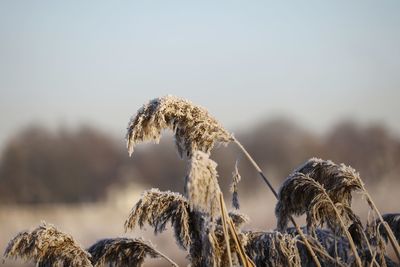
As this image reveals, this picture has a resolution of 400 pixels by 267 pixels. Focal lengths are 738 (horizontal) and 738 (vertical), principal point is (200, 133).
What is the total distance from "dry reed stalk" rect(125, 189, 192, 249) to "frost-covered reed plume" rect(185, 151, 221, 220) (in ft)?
2.98

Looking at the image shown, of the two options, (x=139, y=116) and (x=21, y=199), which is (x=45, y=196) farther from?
(x=139, y=116)

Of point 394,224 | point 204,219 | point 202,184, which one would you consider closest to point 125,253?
point 204,219

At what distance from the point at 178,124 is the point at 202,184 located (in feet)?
3.29

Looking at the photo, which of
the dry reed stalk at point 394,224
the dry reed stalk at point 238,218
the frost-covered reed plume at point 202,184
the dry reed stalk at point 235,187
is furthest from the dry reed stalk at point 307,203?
the frost-covered reed plume at point 202,184

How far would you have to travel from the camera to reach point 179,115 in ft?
16.5

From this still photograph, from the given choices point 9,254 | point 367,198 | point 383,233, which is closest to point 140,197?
point 9,254

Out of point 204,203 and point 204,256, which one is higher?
point 204,203

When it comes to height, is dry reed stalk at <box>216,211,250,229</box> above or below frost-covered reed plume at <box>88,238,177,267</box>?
above

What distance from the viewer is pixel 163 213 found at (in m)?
5.32

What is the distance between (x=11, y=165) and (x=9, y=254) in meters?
45.3

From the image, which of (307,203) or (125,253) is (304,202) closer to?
(307,203)

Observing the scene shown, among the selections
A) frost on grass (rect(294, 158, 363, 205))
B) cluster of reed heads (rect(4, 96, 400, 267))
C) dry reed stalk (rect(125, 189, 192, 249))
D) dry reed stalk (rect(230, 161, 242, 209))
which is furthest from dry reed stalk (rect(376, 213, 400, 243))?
dry reed stalk (rect(125, 189, 192, 249))

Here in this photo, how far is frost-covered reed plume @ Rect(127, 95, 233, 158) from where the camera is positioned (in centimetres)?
498

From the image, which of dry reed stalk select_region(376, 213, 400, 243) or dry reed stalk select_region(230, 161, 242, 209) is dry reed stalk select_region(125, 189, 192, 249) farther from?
dry reed stalk select_region(376, 213, 400, 243)
